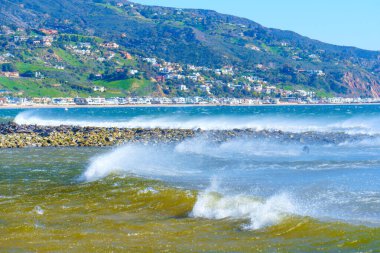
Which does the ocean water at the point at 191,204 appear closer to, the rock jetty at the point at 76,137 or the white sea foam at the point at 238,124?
the rock jetty at the point at 76,137

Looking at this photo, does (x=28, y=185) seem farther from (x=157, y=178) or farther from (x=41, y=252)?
(x=41, y=252)

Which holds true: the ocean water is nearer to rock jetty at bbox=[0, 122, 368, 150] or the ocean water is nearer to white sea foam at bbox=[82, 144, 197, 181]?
white sea foam at bbox=[82, 144, 197, 181]

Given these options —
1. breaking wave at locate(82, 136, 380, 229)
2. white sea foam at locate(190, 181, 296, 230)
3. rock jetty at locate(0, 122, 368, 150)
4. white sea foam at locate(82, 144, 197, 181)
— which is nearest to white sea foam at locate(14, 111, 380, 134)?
rock jetty at locate(0, 122, 368, 150)

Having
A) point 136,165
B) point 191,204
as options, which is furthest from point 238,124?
point 191,204

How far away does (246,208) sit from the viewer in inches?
744

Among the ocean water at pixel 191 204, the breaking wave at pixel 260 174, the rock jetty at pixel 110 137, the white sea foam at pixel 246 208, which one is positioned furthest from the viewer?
the rock jetty at pixel 110 137

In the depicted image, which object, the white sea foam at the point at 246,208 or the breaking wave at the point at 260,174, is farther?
the breaking wave at the point at 260,174

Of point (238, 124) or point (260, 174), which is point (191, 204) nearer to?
point (260, 174)

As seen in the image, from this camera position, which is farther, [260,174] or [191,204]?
[260,174]

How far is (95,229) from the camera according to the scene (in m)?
17.6

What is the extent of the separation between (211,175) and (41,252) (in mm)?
13560

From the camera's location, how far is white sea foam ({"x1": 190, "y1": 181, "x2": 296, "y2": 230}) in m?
17.6

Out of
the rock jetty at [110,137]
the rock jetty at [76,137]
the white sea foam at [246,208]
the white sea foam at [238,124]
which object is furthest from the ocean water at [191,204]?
the white sea foam at [238,124]

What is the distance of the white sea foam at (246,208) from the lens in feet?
57.9
